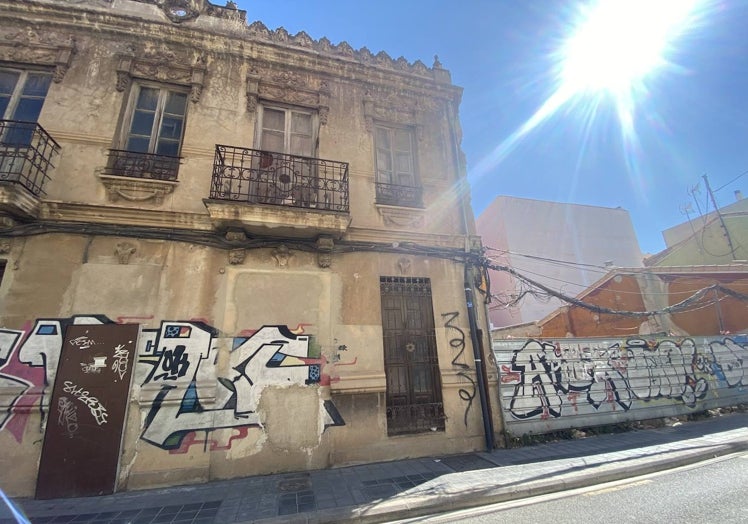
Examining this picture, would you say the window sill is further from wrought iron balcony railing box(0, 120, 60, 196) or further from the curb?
wrought iron balcony railing box(0, 120, 60, 196)

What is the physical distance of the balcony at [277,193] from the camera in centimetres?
570

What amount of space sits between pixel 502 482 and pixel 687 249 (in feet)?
59.2

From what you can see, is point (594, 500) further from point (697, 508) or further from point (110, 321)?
point (110, 321)

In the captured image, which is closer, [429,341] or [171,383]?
[171,383]

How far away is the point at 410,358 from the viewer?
634 cm

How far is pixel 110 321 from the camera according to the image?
5.19 m

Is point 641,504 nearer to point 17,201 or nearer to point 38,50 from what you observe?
point 17,201

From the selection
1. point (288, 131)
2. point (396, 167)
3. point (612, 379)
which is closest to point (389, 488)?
point (396, 167)

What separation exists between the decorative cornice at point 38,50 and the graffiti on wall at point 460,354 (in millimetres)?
9210

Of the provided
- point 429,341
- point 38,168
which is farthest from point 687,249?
point 38,168

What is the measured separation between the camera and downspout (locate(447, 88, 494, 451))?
618 centimetres

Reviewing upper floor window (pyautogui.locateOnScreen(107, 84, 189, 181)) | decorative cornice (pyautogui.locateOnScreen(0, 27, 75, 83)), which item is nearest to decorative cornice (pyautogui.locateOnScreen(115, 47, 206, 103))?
upper floor window (pyautogui.locateOnScreen(107, 84, 189, 181))

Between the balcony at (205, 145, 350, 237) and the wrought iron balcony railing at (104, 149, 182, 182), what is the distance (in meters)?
0.88

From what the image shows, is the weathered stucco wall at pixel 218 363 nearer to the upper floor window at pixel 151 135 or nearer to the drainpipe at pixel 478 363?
the drainpipe at pixel 478 363
